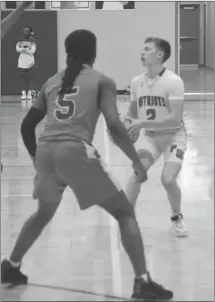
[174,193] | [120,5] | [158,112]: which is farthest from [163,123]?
[120,5]

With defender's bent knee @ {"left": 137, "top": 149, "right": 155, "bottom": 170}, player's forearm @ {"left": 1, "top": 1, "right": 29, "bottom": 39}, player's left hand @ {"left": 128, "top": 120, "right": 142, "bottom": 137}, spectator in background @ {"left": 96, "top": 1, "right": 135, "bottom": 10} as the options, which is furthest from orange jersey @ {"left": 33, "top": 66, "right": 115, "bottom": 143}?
spectator in background @ {"left": 96, "top": 1, "right": 135, "bottom": 10}

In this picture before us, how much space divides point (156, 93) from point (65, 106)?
0.68 meters

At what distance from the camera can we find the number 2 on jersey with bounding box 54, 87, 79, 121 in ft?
11.1

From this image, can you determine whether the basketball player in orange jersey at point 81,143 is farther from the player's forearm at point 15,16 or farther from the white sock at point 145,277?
the player's forearm at point 15,16

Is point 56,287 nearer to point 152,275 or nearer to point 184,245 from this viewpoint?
point 152,275

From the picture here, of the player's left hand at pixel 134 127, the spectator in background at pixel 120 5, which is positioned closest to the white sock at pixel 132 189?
the player's left hand at pixel 134 127

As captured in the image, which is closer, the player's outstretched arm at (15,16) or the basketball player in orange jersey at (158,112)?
the player's outstretched arm at (15,16)

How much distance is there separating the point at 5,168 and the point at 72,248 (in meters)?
3.33

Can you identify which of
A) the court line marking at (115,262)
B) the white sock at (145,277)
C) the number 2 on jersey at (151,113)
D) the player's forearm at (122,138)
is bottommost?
the court line marking at (115,262)

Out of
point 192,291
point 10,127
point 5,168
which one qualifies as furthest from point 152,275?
point 10,127

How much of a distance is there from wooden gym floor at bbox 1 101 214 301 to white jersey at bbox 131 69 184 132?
0.24 meters

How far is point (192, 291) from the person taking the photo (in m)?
3.63

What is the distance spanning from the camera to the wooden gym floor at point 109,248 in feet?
12.1

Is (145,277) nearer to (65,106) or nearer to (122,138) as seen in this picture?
(122,138)
